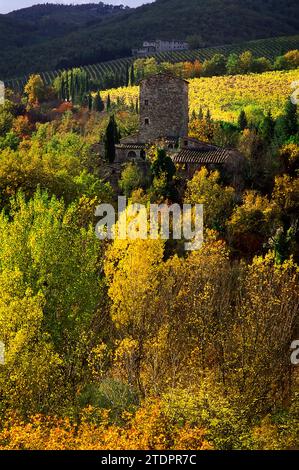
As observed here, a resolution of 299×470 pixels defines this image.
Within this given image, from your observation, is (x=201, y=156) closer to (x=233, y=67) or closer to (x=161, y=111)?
(x=161, y=111)

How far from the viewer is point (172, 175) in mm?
50500

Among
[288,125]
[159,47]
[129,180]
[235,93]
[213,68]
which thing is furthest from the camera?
[159,47]

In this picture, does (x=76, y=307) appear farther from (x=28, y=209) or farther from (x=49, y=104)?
(x=49, y=104)

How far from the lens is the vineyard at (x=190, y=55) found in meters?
A: 141

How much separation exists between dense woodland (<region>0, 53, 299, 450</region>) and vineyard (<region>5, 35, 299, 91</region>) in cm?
9254

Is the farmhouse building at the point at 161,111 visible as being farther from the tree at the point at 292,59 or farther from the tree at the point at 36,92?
the tree at the point at 292,59

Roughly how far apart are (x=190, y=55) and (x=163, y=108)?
10072 centimetres

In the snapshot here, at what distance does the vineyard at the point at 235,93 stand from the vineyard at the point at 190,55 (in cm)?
3430

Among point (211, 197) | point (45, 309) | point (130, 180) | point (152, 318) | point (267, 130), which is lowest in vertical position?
point (152, 318)

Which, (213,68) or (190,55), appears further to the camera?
(190,55)

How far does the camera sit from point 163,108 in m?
60.2

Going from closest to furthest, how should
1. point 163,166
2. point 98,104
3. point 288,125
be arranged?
point 163,166 < point 288,125 < point 98,104

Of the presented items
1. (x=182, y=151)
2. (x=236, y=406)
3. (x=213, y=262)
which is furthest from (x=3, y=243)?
(x=182, y=151)

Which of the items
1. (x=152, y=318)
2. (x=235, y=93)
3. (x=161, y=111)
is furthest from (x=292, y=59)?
(x=152, y=318)
